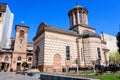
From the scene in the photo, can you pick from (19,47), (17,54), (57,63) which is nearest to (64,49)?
(57,63)

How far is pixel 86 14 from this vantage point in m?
29.9

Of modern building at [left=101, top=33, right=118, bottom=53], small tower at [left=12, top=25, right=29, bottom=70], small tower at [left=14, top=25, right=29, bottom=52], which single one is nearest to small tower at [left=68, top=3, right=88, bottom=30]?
modern building at [left=101, top=33, right=118, bottom=53]

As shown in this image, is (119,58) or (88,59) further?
(119,58)

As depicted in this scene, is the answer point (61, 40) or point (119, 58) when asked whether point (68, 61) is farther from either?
point (119, 58)

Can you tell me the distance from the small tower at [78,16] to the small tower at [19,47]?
23.6 m

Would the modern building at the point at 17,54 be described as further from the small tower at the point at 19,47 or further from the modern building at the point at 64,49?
the modern building at the point at 64,49

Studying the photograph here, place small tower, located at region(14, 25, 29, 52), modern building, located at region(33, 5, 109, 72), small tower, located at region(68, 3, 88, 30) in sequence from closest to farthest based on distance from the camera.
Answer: modern building, located at region(33, 5, 109, 72) → small tower, located at region(68, 3, 88, 30) → small tower, located at region(14, 25, 29, 52)

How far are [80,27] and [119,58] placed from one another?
2284 cm

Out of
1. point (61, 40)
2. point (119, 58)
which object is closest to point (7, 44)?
point (61, 40)

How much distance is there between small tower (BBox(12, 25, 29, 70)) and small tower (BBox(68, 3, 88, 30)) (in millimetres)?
23610

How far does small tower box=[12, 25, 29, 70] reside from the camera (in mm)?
42503

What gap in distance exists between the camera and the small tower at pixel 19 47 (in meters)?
42.5

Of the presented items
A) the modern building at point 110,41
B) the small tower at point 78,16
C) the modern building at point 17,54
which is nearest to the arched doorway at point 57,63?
the small tower at point 78,16

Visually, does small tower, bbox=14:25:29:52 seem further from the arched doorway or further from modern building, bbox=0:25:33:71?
the arched doorway
